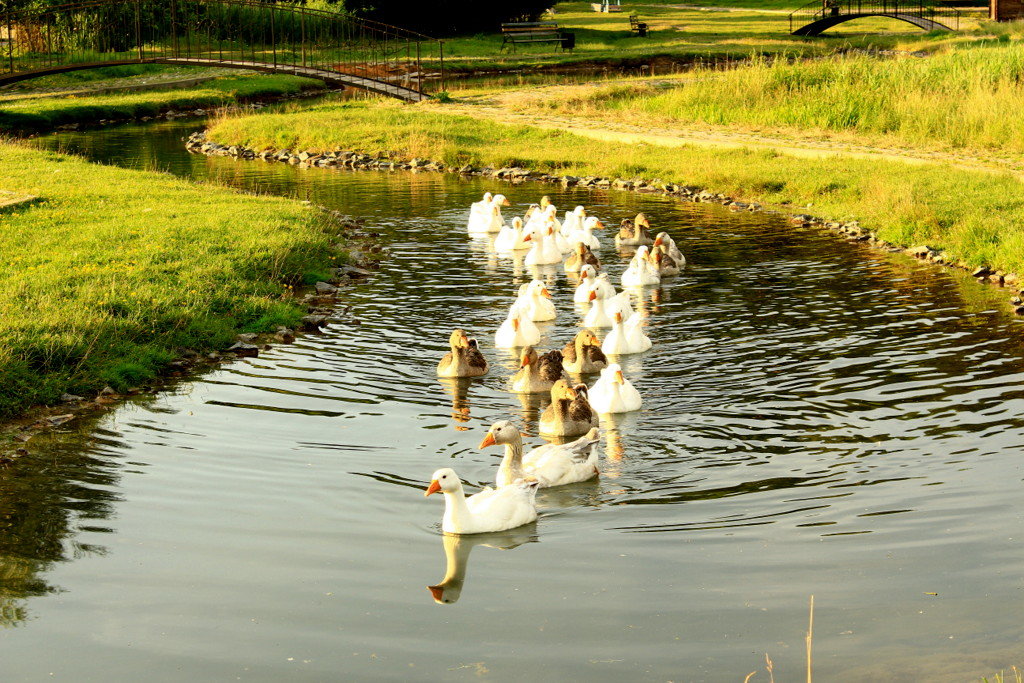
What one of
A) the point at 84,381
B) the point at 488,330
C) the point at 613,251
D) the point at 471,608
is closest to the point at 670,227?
the point at 613,251

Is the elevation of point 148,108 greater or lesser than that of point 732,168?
greater

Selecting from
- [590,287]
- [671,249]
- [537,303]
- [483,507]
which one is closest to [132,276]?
[537,303]

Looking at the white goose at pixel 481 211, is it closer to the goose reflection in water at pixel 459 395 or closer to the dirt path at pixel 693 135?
the dirt path at pixel 693 135

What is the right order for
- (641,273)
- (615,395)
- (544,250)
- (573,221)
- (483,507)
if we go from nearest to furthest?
(483,507) < (615,395) < (641,273) < (544,250) < (573,221)

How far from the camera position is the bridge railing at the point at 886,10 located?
72625 mm

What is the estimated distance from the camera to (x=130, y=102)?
171 feet

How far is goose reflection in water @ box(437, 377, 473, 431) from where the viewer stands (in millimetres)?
14031

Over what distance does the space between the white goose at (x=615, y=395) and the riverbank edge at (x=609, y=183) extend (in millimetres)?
7098

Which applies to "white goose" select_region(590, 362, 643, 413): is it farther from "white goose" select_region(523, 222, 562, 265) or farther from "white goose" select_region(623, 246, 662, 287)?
"white goose" select_region(523, 222, 562, 265)

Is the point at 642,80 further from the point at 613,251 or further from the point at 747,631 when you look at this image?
the point at 747,631

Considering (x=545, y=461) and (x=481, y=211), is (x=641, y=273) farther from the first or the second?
(x=545, y=461)

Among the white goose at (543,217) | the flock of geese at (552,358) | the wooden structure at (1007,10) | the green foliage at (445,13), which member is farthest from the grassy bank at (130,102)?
the wooden structure at (1007,10)

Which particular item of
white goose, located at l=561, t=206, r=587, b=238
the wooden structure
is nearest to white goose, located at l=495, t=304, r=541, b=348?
white goose, located at l=561, t=206, r=587, b=238

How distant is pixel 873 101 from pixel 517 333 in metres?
21.2
